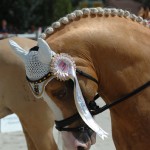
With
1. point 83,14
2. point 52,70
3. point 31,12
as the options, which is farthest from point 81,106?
point 31,12

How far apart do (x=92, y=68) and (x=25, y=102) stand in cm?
169

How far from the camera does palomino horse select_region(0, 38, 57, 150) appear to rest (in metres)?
3.52

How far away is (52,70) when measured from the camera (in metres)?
1.89

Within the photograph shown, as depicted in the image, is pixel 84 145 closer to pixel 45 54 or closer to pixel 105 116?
pixel 45 54

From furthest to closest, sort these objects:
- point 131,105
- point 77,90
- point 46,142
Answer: point 46,142 → point 131,105 → point 77,90

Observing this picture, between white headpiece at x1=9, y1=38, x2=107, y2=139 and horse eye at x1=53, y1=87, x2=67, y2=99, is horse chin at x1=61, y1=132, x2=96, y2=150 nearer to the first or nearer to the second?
white headpiece at x1=9, y1=38, x2=107, y2=139

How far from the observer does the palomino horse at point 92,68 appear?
6.20ft

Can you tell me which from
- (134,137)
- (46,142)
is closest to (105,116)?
(46,142)

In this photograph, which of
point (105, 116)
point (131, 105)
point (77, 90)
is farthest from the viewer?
point (105, 116)

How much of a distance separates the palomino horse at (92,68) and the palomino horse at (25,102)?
1564mm

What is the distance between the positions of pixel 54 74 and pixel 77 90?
0.42 feet

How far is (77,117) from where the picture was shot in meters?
1.90

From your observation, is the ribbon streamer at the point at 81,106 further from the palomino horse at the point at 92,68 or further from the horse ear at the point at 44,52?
the horse ear at the point at 44,52

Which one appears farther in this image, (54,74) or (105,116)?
(105,116)
